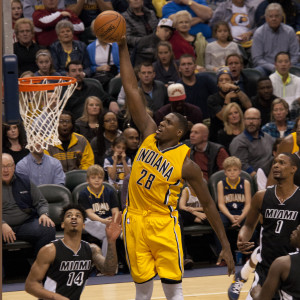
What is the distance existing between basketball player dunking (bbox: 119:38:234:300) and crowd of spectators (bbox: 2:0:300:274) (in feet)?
9.07

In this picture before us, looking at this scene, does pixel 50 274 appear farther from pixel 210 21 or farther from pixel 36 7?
pixel 210 21

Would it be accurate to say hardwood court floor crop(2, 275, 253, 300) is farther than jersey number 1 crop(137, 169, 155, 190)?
Yes

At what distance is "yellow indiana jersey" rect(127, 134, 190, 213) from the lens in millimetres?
5719

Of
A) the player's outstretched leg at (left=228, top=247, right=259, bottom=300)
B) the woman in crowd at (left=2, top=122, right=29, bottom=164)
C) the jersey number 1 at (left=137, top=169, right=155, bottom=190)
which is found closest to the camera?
the jersey number 1 at (left=137, top=169, right=155, bottom=190)

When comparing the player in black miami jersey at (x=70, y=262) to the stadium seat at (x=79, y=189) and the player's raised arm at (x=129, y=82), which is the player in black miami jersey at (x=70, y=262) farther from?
the stadium seat at (x=79, y=189)

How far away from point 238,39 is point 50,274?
7.07 metres

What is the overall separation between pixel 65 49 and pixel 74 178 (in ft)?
8.12

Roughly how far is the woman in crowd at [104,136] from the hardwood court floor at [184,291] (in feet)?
6.22

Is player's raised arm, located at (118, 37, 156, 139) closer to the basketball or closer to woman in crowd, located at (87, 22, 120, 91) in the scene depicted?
the basketball

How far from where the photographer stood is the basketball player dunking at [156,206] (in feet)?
18.8

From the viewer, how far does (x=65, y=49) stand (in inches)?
420

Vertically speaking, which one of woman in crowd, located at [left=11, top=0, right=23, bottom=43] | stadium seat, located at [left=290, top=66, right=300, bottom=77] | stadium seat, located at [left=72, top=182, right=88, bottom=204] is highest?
woman in crowd, located at [left=11, top=0, right=23, bottom=43]

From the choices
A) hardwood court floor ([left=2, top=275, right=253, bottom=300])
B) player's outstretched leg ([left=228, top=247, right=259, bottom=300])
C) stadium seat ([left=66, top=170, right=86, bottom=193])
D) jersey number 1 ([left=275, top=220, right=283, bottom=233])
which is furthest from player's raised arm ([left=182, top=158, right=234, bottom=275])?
stadium seat ([left=66, top=170, right=86, bottom=193])

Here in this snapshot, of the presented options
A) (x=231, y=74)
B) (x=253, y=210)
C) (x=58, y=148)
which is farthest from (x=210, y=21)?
(x=253, y=210)
